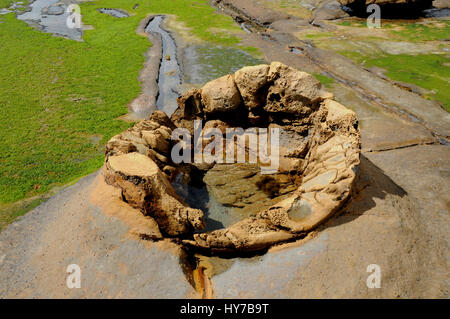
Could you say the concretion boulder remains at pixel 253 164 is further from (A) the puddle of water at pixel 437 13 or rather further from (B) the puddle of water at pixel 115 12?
(B) the puddle of water at pixel 115 12

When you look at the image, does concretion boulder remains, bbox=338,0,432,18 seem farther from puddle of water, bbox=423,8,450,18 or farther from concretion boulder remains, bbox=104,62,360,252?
concretion boulder remains, bbox=104,62,360,252

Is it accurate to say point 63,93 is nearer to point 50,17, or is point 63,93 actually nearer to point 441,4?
point 50,17

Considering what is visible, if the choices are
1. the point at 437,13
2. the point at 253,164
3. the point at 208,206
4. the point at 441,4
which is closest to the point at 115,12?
the point at 253,164

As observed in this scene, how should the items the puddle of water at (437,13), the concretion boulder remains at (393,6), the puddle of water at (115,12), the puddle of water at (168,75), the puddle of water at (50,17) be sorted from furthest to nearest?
1. the puddle of water at (115,12)
2. the puddle of water at (50,17)
3. the puddle of water at (437,13)
4. the concretion boulder remains at (393,6)
5. the puddle of water at (168,75)

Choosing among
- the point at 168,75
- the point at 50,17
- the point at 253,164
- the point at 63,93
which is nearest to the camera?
the point at 253,164

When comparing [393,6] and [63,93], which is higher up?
[393,6]

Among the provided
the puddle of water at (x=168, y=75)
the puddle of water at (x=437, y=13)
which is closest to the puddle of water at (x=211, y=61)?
the puddle of water at (x=168, y=75)
